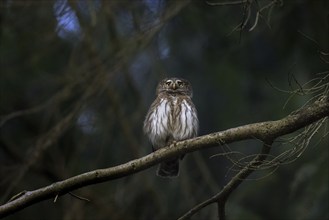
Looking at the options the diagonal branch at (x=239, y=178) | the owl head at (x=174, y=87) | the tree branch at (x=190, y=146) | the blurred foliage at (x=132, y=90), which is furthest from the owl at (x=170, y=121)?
the tree branch at (x=190, y=146)

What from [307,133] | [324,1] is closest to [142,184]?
[324,1]

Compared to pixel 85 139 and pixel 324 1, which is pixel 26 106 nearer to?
pixel 85 139

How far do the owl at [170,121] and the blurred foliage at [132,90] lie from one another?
492 millimetres

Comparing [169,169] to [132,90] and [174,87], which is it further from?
[132,90]

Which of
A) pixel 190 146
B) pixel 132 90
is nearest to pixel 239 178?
pixel 190 146

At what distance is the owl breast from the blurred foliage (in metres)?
0.54

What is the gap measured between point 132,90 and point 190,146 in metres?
3.28

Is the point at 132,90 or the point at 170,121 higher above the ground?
the point at 132,90

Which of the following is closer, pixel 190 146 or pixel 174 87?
pixel 190 146

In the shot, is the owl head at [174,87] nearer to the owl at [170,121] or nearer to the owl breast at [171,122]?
the owl at [170,121]

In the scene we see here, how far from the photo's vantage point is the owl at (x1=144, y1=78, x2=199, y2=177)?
650 centimetres

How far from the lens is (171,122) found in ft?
21.4

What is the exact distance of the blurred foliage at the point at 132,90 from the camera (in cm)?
680

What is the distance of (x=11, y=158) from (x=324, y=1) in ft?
12.5
